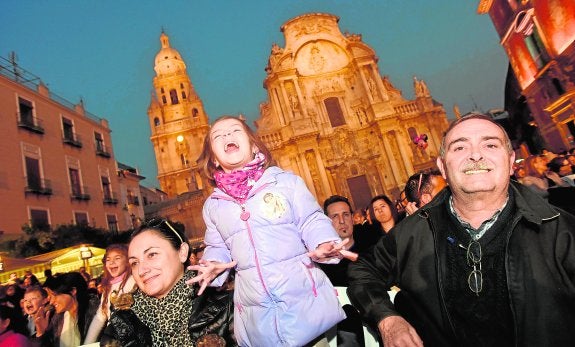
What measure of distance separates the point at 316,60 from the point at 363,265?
31.5m

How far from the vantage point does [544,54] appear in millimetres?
17203

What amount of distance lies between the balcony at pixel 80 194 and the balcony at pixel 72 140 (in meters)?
2.76

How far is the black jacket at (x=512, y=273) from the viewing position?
60.8 inches

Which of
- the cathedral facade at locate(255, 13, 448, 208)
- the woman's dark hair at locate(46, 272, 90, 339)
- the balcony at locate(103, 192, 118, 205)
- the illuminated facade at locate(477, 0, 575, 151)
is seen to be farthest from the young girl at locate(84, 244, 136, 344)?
the cathedral facade at locate(255, 13, 448, 208)

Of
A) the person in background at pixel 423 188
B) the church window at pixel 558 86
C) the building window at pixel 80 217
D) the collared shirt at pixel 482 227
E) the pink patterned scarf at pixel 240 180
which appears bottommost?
the collared shirt at pixel 482 227

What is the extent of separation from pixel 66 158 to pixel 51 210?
3764 millimetres

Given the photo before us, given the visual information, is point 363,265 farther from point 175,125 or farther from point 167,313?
point 175,125

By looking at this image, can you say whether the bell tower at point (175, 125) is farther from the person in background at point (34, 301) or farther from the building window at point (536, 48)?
the person in background at point (34, 301)

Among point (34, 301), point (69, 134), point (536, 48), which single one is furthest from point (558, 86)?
point (69, 134)

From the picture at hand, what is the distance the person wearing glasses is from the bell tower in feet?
122

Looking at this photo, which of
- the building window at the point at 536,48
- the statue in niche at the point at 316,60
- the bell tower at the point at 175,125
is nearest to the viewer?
the building window at the point at 536,48

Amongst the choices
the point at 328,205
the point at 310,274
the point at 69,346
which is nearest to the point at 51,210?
the point at 69,346

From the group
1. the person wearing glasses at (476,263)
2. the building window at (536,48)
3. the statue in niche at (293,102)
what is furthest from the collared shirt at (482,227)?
the statue in niche at (293,102)

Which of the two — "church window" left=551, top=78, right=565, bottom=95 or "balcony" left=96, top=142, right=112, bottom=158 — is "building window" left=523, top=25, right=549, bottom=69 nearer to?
"church window" left=551, top=78, right=565, bottom=95
